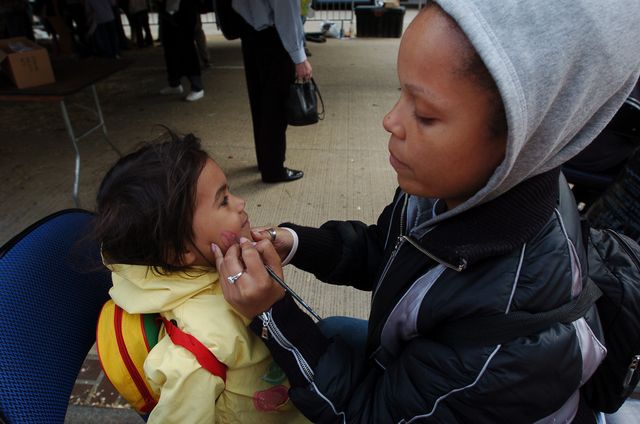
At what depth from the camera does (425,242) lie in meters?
0.92

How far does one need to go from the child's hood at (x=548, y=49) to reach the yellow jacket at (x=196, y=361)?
785mm

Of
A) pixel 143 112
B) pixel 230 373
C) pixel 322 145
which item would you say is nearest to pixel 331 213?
pixel 322 145

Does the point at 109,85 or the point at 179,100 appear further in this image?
the point at 109,85

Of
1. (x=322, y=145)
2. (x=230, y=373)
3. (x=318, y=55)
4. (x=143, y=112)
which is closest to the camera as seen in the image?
(x=230, y=373)

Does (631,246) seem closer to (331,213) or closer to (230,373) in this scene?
(230,373)

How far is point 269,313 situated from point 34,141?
468cm

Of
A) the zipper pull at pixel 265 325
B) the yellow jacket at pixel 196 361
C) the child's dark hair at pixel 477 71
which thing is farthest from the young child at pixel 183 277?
the child's dark hair at pixel 477 71

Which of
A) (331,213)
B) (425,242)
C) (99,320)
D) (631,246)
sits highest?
(425,242)

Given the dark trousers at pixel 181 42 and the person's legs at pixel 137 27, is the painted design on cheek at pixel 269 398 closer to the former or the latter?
the dark trousers at pixel 181 42

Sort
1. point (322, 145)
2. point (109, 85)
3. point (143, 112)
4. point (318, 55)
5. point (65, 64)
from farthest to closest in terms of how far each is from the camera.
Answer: point (318, 55)
point (109, 85)
point (143, 112)
point (322, 145)
point (65, 64)

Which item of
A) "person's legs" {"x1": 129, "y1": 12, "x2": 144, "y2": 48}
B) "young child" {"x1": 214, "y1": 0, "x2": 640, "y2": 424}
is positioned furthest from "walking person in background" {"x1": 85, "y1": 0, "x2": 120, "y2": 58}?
"young child" {"x1": 214, "y1": 0, "x2": 640, "y2": 424}

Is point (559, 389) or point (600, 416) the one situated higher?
point (559, 389)

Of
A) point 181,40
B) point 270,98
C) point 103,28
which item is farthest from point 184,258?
point 103,28

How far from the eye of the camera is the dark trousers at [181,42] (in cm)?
516
